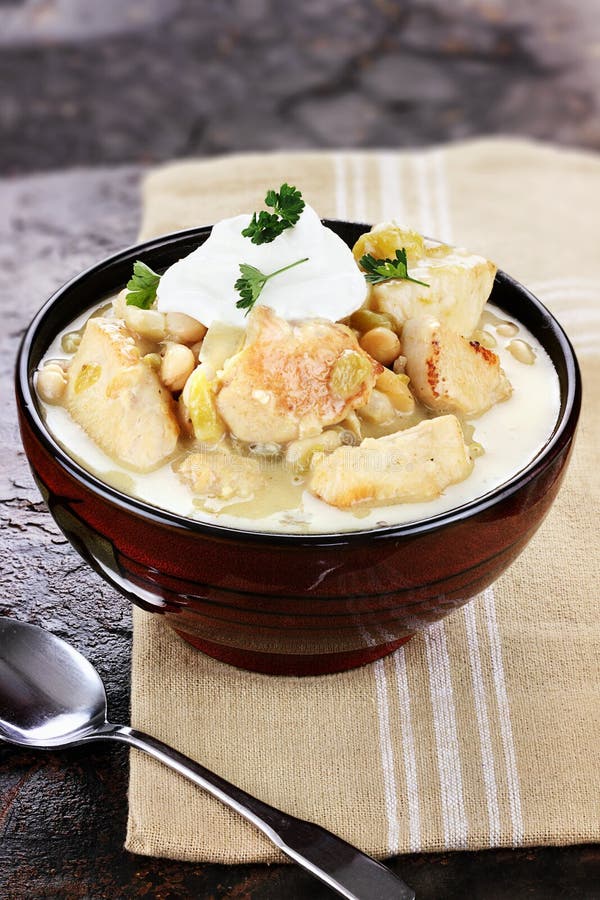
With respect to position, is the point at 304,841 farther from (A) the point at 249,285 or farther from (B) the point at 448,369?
(A) the point at 249,285

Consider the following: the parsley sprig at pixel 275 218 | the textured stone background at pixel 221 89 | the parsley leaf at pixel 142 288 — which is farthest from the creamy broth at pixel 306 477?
the textured stone background at pixel 221 89

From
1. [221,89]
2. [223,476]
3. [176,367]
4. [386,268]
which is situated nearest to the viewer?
[223,476]

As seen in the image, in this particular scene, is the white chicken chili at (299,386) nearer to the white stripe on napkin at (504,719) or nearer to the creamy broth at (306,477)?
the creamy broth at (306,477)

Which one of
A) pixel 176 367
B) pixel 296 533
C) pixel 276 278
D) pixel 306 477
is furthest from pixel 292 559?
pixel 276 278

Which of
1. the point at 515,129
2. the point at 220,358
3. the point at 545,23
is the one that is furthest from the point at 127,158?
the point at 220,358

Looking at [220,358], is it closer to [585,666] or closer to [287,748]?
[287,748]

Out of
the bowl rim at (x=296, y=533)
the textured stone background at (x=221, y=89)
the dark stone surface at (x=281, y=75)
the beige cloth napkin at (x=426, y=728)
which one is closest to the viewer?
the bowl rim at (x=296, y=533)

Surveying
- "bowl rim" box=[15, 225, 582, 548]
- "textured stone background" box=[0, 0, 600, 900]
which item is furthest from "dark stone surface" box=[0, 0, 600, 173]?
"bowl rim" box=[15, 225, 582, 548]
